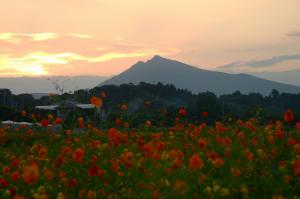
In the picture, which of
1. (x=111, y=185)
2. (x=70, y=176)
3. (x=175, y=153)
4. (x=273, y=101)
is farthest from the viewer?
(x=273, y=101)

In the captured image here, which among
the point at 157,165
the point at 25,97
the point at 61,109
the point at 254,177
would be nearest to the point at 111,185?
the point at 157,165

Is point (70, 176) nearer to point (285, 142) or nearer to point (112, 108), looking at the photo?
point (285, 142)

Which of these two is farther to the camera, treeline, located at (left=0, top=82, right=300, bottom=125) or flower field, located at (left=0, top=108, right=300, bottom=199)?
treeline, located at (left=0, top=82, right=300, bottom=125)

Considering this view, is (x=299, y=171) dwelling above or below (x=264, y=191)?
above

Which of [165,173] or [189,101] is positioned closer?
[165,173]

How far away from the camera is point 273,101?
218 feet

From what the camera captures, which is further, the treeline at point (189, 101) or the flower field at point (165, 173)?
the treeline at point (189, 101)

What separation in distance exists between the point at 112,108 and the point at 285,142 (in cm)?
446

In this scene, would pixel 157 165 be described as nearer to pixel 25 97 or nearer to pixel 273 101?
pixel 273 101

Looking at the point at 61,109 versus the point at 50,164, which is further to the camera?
the point at 61,109

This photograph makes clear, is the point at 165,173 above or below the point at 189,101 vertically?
above

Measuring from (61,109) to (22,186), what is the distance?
463cm

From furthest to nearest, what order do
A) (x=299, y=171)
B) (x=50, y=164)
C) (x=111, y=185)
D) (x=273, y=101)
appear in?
(x=273, y=101)
(x=50, y=164)
(x=111, y=185)
(x=299, y=171)

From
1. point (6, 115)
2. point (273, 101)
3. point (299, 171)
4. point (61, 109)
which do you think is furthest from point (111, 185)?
point (273, 101)
